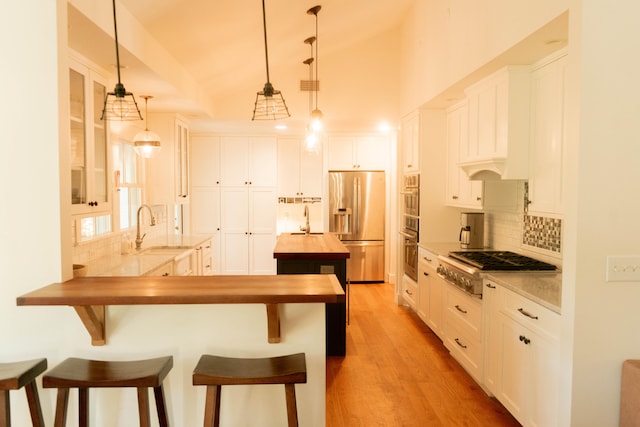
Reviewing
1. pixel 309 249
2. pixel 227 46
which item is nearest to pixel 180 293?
pixel 309 249

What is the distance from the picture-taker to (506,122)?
3234 mm

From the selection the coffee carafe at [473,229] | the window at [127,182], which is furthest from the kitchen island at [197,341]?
the coffee carafe at [473,229]

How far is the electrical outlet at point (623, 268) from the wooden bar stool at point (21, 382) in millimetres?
2676

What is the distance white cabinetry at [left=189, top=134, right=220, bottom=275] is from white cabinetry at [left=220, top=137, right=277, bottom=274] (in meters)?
0.11

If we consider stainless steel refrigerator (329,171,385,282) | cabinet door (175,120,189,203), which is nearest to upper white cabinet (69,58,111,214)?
cabinet door (175,120,189,203)

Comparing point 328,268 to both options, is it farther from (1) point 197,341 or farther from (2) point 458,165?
(1) point 197,341

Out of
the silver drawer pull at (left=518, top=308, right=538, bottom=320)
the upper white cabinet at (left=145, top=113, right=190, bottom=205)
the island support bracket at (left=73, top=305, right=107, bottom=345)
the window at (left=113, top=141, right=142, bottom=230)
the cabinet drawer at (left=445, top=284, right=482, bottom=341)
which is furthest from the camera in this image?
the upper white cabinet at (left=145, top=113, right=190, bottom=205)

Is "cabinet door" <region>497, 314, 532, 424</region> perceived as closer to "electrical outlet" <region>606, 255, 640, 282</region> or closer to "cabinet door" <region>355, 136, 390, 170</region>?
"electrical outlet" <region>606, 255, 640, 282</region>

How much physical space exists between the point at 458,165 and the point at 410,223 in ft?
4.39

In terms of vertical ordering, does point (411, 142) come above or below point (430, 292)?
above

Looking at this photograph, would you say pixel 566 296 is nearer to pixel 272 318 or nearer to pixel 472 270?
pixel 472 270

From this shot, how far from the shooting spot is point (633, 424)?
2.08m

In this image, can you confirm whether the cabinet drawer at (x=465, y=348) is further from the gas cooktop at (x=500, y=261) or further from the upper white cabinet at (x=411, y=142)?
the upper white cabinet at (x=411, y=142)

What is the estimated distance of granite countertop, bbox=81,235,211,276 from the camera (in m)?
3.30
